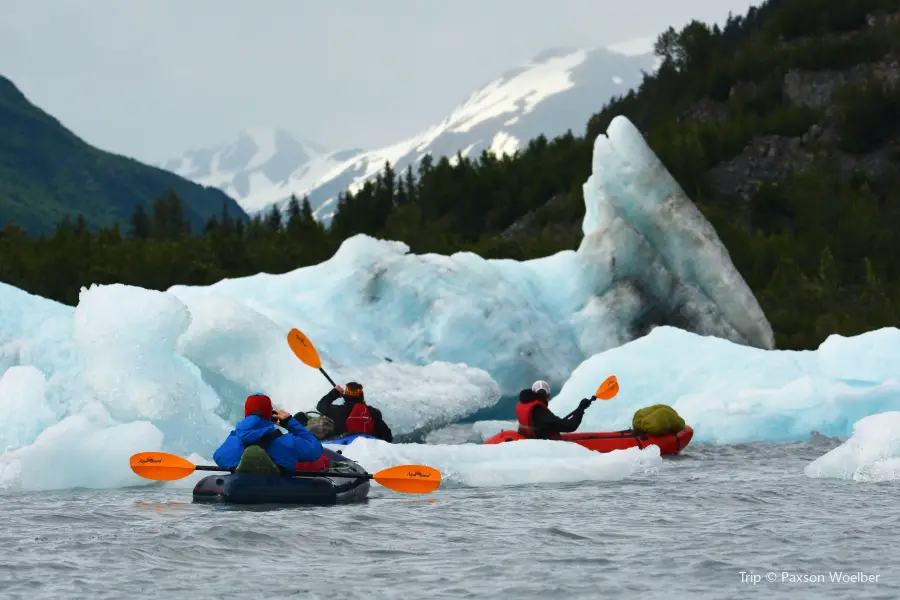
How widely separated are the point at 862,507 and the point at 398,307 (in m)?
13.2

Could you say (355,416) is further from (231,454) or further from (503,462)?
(231,454)

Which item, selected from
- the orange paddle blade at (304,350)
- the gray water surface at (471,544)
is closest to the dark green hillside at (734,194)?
the orange paddle blade at (304,350)

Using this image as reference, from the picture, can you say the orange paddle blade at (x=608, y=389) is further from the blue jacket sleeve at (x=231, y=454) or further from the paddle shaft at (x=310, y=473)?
the blue jacket sleeve at (x=231, y=454)

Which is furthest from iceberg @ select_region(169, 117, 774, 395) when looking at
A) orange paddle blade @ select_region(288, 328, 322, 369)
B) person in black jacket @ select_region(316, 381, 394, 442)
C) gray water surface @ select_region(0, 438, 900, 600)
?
gray water surface @ select_region(0, 438, 900, 600)

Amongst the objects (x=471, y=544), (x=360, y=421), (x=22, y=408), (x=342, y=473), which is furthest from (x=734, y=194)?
(x=471, y=544)

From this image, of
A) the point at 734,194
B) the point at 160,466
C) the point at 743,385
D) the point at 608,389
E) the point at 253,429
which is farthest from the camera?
the point at 734,194

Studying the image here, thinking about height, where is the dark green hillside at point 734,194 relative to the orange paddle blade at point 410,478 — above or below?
above

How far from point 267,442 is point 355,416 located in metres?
3.20

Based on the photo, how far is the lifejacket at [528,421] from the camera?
16188 mm

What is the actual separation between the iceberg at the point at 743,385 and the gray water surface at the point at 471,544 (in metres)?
5.86

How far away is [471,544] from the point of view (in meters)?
9.69

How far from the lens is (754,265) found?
4175 cm

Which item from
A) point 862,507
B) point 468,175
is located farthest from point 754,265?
point 862,507

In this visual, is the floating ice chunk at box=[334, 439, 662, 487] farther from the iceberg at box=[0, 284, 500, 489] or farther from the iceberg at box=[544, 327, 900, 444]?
the iceberg at box=[544, 327, 900, 444]
